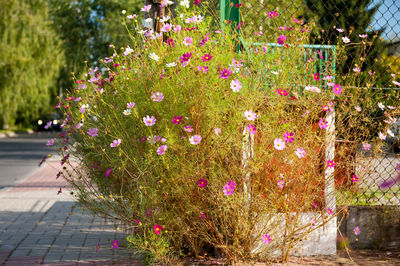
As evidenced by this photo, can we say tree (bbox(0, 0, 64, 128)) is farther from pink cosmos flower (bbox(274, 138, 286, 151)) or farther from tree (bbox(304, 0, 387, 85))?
pink cosmos flower (bbox(274, 138, 286, 151))

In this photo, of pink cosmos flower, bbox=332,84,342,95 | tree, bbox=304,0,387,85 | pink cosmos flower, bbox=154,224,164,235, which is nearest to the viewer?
pink cosmos flower, bbox=154,224,164,235

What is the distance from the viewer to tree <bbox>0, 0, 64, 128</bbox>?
30.1 meters

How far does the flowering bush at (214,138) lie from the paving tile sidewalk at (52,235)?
76 cm

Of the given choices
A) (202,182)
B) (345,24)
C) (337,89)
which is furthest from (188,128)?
(345,24)

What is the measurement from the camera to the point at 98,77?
4.52 meters

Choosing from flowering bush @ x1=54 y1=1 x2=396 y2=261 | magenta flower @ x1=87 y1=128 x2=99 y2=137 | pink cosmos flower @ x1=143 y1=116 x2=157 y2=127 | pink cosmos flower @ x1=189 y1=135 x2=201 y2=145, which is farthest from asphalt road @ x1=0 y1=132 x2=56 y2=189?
pink cosmos flower @ x1=189 y1=135 x2=201 y2=145

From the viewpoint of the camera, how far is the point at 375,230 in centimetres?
510

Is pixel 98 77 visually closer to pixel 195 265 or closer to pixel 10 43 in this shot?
pixel 195 265

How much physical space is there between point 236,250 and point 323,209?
95 centimetres

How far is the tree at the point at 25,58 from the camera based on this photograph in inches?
1187

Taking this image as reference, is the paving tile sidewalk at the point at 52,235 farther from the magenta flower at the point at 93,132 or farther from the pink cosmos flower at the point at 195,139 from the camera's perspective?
the pink cosmos flower at the point at 195,139

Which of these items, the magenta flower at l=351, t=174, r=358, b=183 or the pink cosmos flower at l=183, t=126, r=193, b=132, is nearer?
the pink cosmos flower at l=183, t=126, r=193, b=132

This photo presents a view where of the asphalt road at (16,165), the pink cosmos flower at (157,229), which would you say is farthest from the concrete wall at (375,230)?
the asphalt road at (16,165)

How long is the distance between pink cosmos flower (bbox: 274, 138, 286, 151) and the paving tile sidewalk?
1809 millimetres
